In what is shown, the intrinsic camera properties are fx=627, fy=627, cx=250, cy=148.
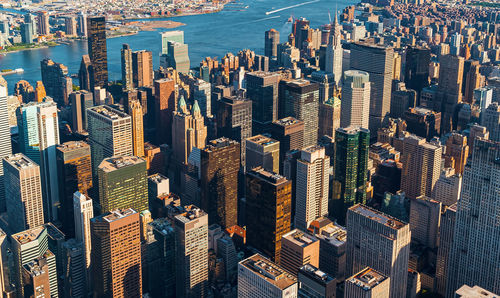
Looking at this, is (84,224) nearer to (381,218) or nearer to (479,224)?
(381,218)

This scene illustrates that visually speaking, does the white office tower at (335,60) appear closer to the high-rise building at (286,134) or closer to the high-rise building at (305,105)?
the high-rise building at (305,105)

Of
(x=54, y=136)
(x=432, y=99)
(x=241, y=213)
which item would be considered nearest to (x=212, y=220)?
(x=241, y=213)

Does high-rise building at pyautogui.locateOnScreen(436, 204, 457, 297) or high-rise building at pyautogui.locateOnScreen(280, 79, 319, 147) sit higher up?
high-rise building at pyautogui.locateOnScreen(280, 79, 319, 147)

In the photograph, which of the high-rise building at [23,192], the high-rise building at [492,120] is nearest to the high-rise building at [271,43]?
the high-rise building at [492,120]

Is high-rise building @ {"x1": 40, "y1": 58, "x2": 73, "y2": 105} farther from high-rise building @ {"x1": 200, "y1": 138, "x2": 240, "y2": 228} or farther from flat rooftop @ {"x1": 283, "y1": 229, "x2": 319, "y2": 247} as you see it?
flat rooftop @ {"x1": 283, "y1": 229, "x2": 319, "y2": 247}

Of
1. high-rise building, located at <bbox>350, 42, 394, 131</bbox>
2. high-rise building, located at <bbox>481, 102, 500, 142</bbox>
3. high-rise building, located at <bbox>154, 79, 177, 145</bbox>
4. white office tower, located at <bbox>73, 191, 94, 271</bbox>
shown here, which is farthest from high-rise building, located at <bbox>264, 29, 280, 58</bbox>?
white office tower, located at <bbox>73, 191, 94, 271</bbox>

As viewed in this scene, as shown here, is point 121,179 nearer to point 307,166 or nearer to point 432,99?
point 307,166
